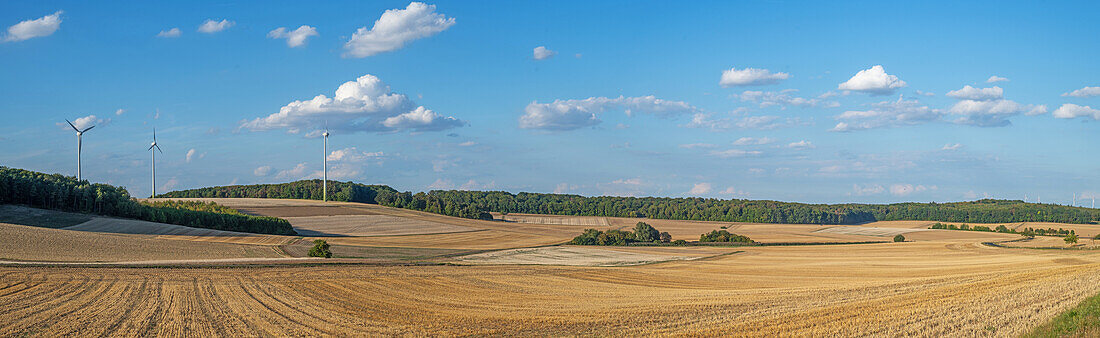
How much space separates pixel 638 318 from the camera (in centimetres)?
2320

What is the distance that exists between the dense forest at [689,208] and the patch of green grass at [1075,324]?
127777mm

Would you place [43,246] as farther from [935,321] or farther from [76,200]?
[935,321]

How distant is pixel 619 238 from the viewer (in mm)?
93000

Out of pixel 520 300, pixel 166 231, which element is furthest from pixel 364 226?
pixel 520 300

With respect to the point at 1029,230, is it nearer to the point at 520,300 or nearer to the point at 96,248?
the point at 520,300

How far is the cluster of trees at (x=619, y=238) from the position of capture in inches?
3624

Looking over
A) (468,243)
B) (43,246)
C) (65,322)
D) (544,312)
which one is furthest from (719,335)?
(468,243)

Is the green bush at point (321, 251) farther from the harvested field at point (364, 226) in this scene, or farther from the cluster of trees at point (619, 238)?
the harvested field at point (364, 226)

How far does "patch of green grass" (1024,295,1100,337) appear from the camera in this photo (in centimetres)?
1620

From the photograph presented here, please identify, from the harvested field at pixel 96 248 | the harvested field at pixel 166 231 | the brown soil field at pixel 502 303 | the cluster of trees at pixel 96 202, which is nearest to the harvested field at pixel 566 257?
the brown soil field at pixel 502 303

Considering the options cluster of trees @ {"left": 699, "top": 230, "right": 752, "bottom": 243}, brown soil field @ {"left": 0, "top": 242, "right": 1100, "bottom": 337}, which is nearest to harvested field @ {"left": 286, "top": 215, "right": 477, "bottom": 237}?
cluster of trees @ {"left": 699, "top": 230, "right": 752, "bottom": 243}

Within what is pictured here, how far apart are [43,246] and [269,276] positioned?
24827mm

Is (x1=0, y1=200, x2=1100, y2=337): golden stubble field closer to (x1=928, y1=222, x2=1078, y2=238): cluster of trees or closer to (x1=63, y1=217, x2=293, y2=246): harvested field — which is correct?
(x1=63, y1=217, x2=293, y2=246): harvested field

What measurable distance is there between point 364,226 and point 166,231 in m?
34.2
